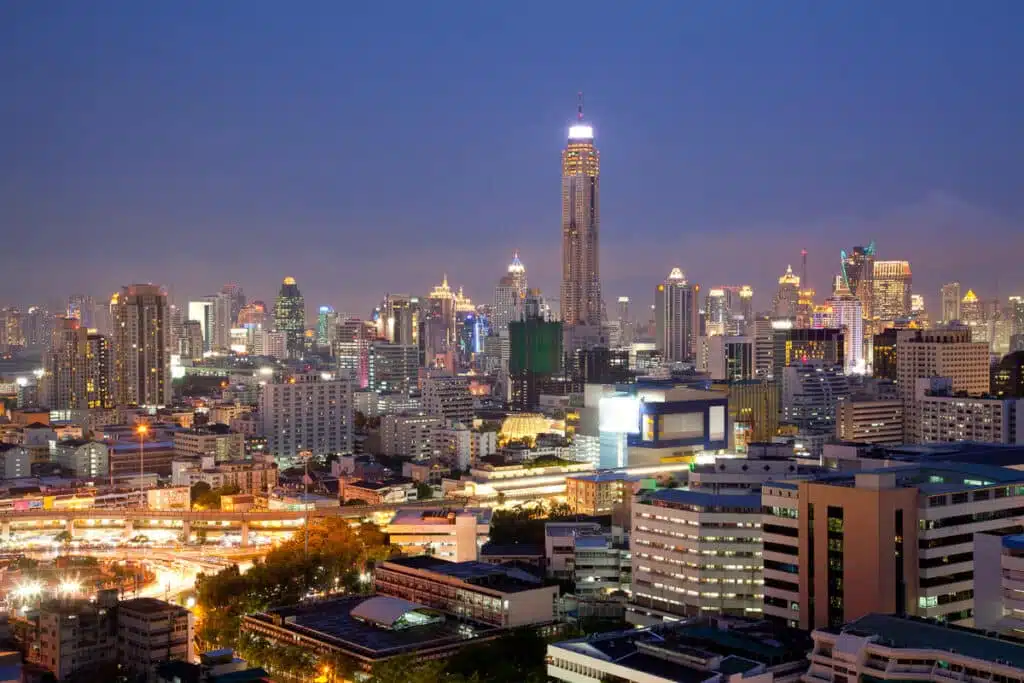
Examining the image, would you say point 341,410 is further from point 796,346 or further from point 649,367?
point 649,367

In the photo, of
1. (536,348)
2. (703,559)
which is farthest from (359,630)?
(536,348)

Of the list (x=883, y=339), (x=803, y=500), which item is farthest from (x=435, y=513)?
(x=883, y=339)

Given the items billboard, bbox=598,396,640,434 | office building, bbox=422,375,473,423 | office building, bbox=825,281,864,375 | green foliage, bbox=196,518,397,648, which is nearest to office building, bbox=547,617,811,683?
green foliage, bbox=196,518,397,648

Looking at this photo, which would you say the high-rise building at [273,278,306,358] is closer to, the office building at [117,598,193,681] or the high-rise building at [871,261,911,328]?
the high-rise building at [871,261,911,328]

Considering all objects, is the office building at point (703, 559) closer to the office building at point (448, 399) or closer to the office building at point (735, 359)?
the office building at point (448, 399)

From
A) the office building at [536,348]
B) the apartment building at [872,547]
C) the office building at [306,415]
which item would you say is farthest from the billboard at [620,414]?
the office building at [536,348]
